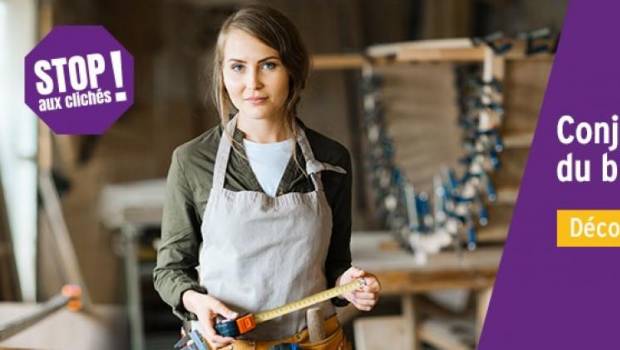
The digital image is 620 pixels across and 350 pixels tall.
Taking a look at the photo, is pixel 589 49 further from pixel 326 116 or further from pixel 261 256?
pixel 326 116

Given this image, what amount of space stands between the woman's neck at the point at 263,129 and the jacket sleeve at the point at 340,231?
49 mm

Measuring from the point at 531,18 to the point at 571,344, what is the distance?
1.74 meters

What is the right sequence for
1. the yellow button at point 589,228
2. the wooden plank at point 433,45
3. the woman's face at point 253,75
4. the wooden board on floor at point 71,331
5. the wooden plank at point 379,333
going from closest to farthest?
1. the woman's face at point 253,75
2. the yellow button at point 589,228
3. the wooden board on floor at point 71,331
4. the wooden plank at point 433,45
5. the wooden plank at point 379,333

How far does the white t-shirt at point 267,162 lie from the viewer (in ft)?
2.30

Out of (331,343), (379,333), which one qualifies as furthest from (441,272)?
(331,343)

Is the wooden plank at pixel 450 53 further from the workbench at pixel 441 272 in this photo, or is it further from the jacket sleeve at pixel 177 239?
the jacket sleeve at pixel 177 239

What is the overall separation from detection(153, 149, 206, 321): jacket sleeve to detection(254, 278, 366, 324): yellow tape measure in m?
0.05

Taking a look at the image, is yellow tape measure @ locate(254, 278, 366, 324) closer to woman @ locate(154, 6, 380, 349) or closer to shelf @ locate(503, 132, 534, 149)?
woman @ locate(154, 6, 380, 349)

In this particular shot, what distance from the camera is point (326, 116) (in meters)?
3.13

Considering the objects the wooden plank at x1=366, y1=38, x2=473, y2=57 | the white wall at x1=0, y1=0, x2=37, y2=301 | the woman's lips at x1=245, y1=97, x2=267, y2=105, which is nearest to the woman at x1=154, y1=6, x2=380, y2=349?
the woman's lips at x1=245, y1=97, x2=267, y2=105

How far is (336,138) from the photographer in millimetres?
2158

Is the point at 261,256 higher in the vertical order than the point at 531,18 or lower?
lower

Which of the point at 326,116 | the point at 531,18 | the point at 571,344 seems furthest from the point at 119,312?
the point at 326,116

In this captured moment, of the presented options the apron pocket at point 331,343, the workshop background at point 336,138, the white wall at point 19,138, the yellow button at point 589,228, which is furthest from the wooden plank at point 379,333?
the apron pocket at point 331,343
